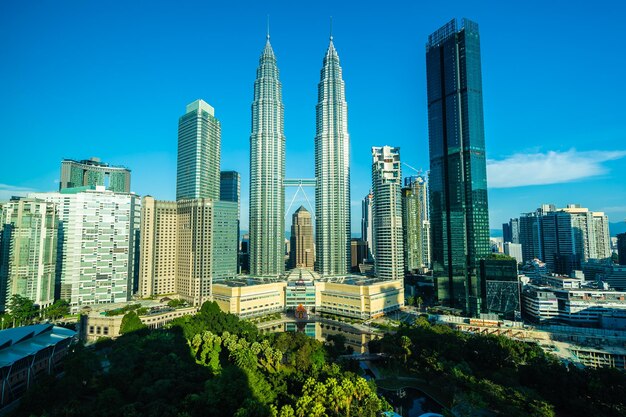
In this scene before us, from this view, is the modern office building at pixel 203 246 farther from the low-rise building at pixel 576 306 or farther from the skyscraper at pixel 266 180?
the low-rise building at pixel 576 306

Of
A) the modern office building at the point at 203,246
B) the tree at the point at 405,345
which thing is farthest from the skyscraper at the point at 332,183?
the tree at the point at 405,345

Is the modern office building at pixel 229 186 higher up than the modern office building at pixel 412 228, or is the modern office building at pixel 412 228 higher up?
the modern office building at pixel 229 186

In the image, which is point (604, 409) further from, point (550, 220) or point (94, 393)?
point (550, 220)

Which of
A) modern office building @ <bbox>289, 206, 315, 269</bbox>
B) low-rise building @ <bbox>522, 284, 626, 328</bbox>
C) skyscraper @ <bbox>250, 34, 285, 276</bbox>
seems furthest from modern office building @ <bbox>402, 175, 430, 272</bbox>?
low-rise building @ <bbox>522, 284, 626, 328</bbox>

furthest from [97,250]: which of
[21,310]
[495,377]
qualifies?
[495,377]

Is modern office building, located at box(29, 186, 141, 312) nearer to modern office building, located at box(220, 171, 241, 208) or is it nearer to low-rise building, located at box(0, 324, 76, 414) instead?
low-rise building, located at box(0, 324, 76, 414)

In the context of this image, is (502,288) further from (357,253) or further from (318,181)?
(357,253)
